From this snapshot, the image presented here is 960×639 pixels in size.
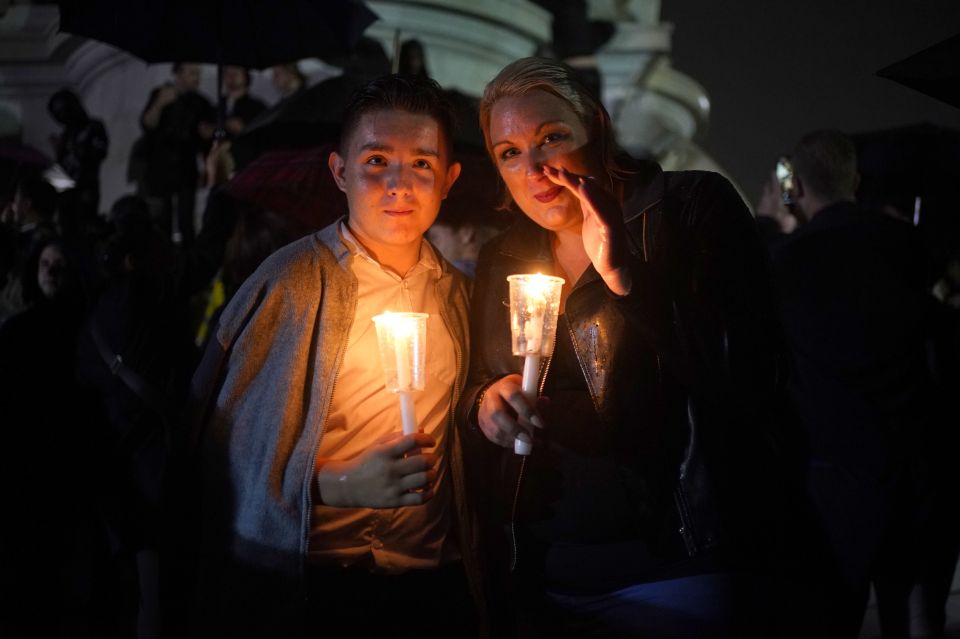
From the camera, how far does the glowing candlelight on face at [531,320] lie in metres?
2.78

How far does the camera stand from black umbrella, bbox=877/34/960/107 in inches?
140

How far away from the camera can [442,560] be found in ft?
10.6

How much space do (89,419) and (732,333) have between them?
3.78m

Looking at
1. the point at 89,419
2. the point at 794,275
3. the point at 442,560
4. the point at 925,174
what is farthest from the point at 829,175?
the point at 89,419

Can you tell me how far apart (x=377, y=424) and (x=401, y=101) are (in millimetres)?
1071

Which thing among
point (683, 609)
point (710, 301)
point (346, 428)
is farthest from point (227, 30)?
point (683, 609)

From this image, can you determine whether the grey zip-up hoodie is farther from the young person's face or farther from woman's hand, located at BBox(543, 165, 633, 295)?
woman's hand, located at BBox(543, 165, 633, 295)

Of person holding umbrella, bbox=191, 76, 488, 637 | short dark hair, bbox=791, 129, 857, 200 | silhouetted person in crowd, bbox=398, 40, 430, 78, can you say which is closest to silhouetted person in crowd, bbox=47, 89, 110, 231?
silhouetted person in crowd, bbox=398, 40, 430, 78

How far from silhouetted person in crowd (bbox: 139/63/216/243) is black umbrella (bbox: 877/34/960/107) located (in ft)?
24.5

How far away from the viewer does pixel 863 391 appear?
4.72 metres

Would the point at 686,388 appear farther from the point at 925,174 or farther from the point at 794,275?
the point at 925,174

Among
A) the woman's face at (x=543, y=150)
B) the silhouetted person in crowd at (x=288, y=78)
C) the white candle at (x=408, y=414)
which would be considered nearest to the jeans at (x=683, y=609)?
the white candle at (x=408, y=414)

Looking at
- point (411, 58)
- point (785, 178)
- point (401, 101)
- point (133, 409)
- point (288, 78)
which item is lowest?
point (133, 409)

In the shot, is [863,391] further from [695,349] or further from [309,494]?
[309,494]
